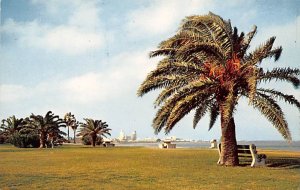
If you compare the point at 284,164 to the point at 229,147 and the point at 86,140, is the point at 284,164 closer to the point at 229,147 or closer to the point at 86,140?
the point at 229,147

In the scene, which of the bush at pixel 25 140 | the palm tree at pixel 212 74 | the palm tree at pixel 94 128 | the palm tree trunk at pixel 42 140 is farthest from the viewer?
the palm tree at pixel 94 128

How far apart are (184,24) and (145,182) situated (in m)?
9.41

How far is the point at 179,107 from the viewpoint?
16.5 meters

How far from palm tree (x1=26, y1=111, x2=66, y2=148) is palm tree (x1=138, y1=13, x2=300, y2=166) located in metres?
47.9

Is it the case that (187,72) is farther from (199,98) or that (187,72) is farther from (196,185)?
(196,185)

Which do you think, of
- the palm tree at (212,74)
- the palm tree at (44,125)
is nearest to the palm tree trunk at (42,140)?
the palm tree at (44,125)

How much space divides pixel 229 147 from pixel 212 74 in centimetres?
342

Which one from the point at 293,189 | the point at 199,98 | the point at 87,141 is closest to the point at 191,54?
the point at 199,98

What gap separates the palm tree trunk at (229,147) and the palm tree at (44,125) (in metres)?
49.6

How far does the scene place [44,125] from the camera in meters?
62.9

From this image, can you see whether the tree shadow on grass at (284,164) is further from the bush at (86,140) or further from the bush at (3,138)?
the bush at (3,138)

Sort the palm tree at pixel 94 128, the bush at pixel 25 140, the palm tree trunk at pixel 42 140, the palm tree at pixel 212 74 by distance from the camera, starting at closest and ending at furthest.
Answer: the palm tree at pixel 212 74 → the bush at pixel 25 140 → the palm tree trunk at pixel 42 140 → the palm tree at pixel 94 128

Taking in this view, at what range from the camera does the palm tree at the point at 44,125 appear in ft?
206

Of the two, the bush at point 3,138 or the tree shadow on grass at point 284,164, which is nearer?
the tree shadow on grass at point 284,164
